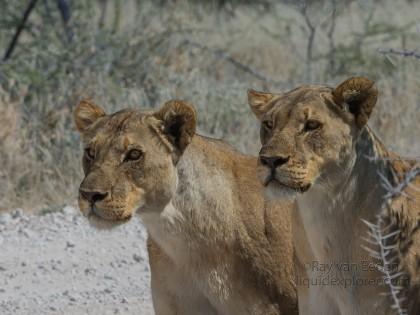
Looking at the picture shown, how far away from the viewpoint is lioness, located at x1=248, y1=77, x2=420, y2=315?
5020 millimetres


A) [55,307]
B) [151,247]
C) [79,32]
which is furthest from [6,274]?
[79,32]

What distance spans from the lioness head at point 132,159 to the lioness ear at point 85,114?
0.10 metres

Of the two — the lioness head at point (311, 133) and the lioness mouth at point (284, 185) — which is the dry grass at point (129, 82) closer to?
the lioness head at point (311, 133)

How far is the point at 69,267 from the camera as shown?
25.8ft

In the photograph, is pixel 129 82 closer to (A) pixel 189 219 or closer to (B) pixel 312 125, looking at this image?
(A) pixel 189 219

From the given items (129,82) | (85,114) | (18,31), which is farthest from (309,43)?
(85,114)

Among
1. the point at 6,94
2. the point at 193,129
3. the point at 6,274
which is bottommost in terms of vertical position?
the point at 6,274

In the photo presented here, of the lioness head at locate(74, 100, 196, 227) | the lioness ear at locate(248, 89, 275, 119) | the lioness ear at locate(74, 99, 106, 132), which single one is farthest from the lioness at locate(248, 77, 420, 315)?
the lioness ear at locate(74, 99, 106, 132)

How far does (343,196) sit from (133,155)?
85cm

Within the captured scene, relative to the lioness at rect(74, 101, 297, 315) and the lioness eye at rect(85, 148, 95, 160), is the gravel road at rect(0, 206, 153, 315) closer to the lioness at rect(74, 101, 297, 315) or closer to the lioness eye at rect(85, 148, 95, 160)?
the lioness at rect(74, 101, 297, 315)

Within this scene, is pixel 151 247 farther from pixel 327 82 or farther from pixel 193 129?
pixel 327 82

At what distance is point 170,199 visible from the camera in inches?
215

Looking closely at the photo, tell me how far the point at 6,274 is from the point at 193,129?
2645mm

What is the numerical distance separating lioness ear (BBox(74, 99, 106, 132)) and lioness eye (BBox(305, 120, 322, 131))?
1053 mm
